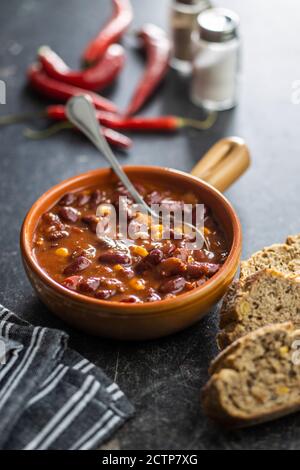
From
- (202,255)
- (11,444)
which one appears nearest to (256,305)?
(202,255)

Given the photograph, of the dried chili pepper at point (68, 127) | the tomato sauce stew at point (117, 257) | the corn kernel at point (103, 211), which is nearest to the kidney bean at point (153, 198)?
the tomato sauce stew at point (117, 257)

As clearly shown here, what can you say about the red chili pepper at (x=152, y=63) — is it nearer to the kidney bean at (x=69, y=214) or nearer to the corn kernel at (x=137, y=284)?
the kidney bean at (x=69, y=214)

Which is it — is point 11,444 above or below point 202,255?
below

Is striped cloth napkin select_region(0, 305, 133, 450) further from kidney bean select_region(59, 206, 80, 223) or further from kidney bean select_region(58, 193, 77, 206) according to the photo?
kidney bean select_region(58, 193, 77, 206)

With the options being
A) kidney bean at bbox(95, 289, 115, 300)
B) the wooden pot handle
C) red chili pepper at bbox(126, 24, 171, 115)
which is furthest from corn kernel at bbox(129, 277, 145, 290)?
red chili pepper at bbox(126, 24, 171, 115)

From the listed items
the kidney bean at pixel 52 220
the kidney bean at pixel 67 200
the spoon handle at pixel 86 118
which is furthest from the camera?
the spoon handle at pixel 86 118

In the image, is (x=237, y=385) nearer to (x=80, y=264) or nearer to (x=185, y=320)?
(x=185, y=320)
